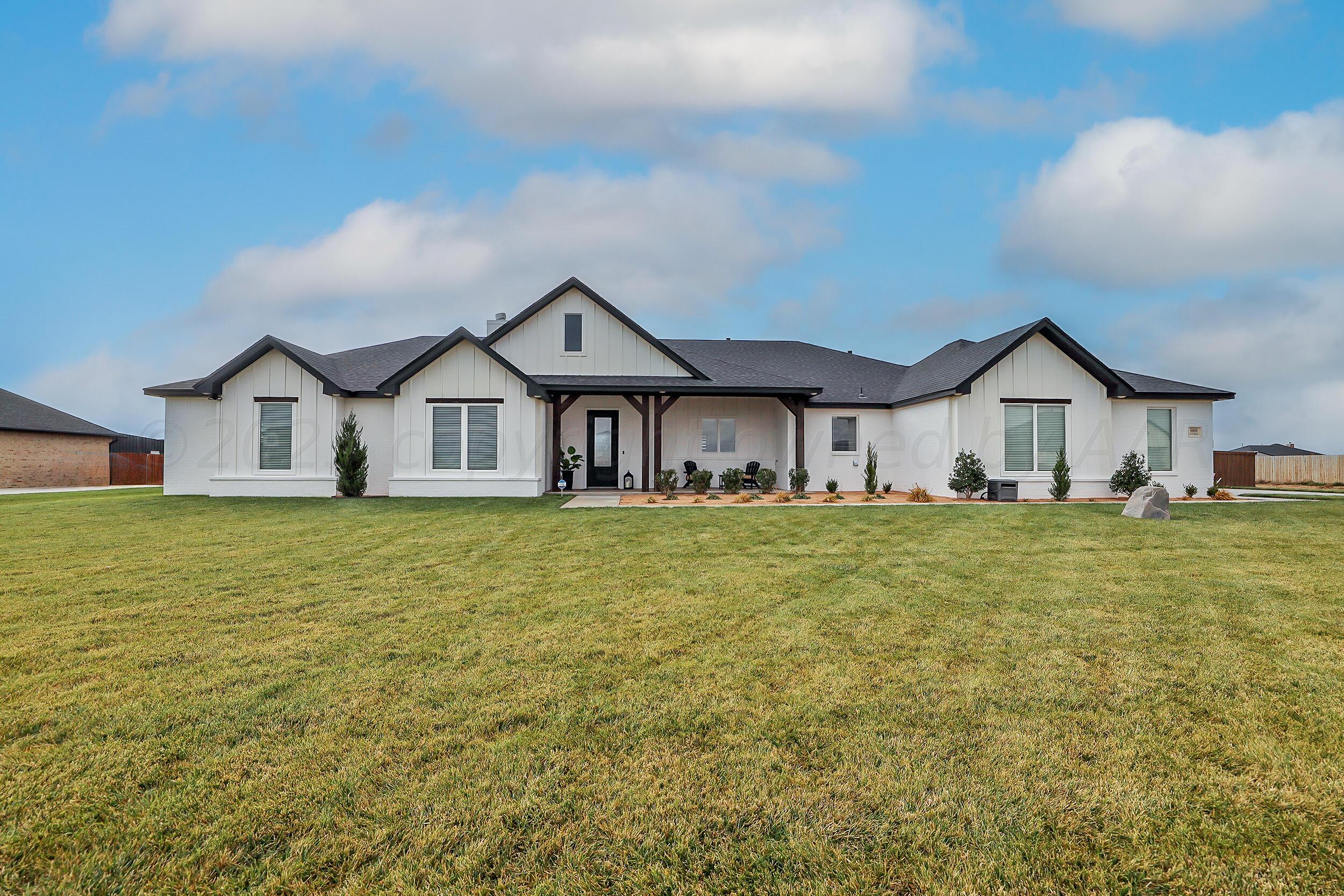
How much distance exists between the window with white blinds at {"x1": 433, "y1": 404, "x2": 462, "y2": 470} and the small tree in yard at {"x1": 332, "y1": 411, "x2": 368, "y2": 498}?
1923mm

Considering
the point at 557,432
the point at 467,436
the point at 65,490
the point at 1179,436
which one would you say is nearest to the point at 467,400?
the point at 467,436

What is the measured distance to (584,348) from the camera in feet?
58.1

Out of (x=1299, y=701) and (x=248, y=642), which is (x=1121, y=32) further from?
(x=248, y=642)

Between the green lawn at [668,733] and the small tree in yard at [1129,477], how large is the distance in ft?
36.8

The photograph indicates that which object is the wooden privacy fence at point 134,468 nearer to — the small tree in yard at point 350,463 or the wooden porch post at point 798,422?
the small tree in yard at point 350,463

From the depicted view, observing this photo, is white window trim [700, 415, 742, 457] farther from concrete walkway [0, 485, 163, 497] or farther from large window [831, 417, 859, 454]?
concrete walkway [0, 485, 163, 497]

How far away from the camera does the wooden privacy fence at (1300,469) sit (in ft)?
78.7

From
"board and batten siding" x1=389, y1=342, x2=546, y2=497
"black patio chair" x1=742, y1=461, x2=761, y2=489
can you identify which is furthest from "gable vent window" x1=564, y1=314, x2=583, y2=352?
"black patio chair" x1=742, y1=461, x2=761, y2=489

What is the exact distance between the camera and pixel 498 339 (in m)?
17.6

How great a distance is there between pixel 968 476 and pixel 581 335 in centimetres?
1127

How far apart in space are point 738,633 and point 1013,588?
3.07 m

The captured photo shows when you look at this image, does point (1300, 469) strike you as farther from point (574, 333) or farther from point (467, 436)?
point (467, 436)

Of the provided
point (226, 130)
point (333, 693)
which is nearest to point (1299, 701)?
point (333, 693)

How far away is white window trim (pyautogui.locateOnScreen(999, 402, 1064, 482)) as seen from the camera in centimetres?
1593
